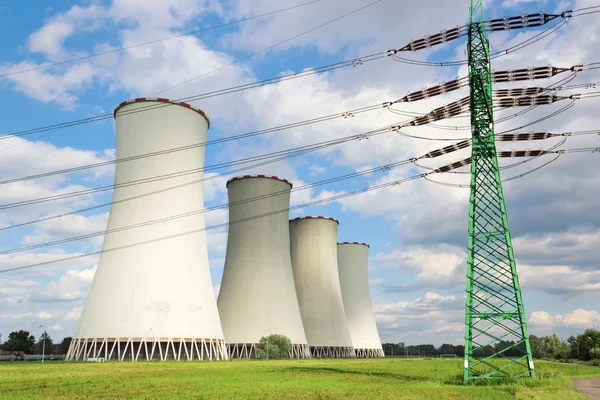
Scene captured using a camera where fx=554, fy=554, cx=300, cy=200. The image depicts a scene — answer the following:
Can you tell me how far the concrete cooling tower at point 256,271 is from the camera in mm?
48156

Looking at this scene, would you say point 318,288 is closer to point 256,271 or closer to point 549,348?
point 256,271

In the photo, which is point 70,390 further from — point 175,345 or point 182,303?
point 175,345

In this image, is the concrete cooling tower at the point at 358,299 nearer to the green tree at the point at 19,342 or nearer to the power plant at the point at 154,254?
the power plant at the point at 154,254

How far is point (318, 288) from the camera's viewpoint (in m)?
60.4

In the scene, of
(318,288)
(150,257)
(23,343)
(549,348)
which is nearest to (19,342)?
(23,343)

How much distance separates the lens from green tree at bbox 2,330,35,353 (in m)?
82.0

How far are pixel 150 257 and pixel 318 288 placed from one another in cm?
2925

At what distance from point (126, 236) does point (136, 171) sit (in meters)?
4.05

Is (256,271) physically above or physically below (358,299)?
below

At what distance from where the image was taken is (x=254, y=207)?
162 feet

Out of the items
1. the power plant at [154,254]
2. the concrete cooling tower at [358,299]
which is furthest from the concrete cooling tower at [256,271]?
the concrete cooling tower at [358,299]

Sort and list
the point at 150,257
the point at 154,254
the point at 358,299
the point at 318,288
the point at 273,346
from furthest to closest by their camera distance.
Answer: the point at 358,299 < the point at 318,288 < the point at 273,346 < the point at 154,254 < the point at 150,257

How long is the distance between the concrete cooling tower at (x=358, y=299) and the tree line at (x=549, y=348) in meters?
12.3

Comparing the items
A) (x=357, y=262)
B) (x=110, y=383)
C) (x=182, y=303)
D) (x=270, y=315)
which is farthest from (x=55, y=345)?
(x=110, y=383)
